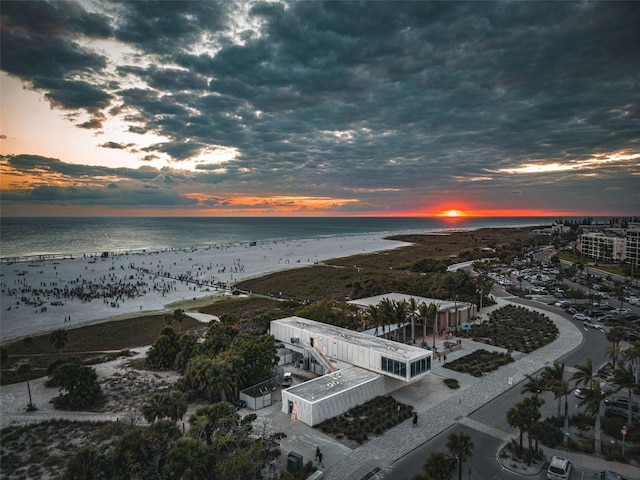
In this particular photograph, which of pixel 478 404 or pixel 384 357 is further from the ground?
pixel 384 357

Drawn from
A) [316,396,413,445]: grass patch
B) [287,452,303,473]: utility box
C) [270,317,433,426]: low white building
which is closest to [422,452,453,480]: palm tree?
[316,396,413,445]: grass patch

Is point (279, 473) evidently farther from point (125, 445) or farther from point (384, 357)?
point (384, 357)

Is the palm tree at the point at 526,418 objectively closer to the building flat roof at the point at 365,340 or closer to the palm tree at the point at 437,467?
the palm tree at the point at 437,467

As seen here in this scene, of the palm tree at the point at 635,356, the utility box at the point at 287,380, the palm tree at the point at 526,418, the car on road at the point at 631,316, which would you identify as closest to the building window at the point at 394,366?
the utility box at the point at 287,380

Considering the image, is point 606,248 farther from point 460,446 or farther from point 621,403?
point 460,446

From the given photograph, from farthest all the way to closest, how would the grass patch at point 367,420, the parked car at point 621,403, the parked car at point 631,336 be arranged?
the parked car at point 631,336
the parked car at point 621,403
the grass patch at point 367,420

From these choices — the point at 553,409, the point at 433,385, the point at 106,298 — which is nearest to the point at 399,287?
the point at 433,385

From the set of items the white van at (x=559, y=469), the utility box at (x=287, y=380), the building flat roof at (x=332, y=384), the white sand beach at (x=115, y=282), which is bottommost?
the white sand beach at (x=115, y=282)
